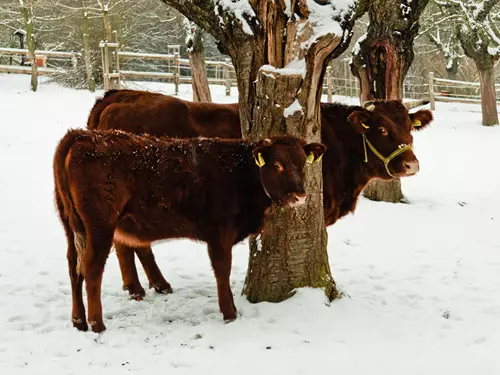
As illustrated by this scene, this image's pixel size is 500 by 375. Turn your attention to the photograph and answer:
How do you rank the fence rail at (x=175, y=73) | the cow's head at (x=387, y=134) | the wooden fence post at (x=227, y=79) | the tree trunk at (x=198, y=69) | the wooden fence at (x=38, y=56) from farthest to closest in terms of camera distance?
the wooden fence post at (x=227, y=79) → the wooden fence at (x=38, y=56) → the fence rail at (x=175, y=73) → the tree trunk at (x=198, y=69) → the cow's head at (x=387, y=134)

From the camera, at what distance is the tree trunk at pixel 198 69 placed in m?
14.0

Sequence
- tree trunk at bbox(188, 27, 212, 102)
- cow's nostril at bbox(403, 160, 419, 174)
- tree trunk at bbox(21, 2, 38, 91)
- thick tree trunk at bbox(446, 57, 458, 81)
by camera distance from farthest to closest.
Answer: thick tree trunk at bbox(446, 57, 458, 81) < tree trunk at bbox(21, 2, 38, 91) < tree trunk at bbox(188, 27, 212, 102) < cow's nostril at bbox(403, 160, 419, 174)

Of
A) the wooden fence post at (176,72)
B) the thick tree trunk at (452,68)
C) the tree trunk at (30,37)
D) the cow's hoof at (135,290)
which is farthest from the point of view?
the thick tree trunk at (452,68)

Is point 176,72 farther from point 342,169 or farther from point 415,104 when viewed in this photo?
point 342,169

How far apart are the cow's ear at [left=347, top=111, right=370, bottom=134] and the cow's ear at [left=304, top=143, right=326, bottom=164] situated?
1.09m

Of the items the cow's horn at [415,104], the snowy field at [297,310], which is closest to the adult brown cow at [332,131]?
the cow's horn at [415,104]

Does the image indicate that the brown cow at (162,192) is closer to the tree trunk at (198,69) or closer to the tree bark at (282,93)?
the tree bark at (282,93)

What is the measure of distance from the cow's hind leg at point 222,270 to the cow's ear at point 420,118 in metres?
2.45

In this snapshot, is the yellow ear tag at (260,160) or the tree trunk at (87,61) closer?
the yellow ear tag at (260,160)

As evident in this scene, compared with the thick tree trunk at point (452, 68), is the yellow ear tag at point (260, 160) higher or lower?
lower

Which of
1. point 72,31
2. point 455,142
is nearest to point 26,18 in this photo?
point 72,31

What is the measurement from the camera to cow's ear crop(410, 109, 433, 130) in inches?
233

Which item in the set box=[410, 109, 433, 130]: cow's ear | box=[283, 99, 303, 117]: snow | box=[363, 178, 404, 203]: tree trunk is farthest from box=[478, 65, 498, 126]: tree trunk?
box=[283, 99, 303, 117]: snow

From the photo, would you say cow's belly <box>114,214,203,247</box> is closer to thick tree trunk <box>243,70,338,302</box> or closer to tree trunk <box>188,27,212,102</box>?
thick tree trunk <box>243,70,338,302</box>
